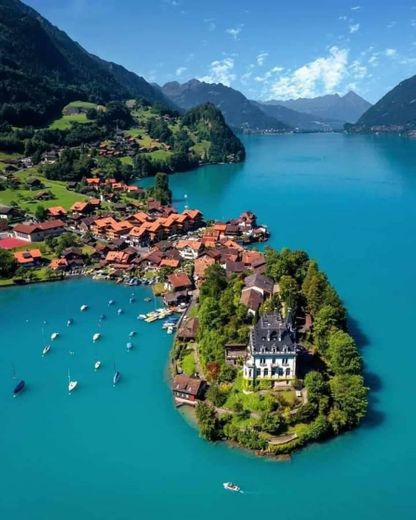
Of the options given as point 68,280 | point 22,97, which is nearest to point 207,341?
point 68,280

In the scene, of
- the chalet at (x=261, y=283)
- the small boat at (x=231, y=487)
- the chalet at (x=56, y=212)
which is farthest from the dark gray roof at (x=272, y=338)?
the chalet at (x=56, y=212)

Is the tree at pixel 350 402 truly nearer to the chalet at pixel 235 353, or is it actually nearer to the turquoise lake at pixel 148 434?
the turquoise lake at pixel 148 434

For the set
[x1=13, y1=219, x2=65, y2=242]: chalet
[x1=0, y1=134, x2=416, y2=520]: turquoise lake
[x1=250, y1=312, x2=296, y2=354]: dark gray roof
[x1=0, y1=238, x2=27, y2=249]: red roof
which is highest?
[x1=250, y1=312, x2=296, y2=354]: dark gray roof

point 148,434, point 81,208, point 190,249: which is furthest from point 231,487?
point 81,208

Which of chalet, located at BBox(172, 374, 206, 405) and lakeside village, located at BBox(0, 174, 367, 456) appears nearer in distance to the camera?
lakeside village, located at BBox(0, 174, 367, 456)

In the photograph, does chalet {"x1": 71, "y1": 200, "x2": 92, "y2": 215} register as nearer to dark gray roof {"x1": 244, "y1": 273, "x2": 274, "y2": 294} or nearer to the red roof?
the red roof

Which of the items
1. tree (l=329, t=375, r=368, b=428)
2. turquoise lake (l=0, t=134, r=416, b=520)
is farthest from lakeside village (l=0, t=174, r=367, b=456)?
turquoise lake (l=0, t=134, r=416, b=520)

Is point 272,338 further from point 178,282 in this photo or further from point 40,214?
point 40,214
